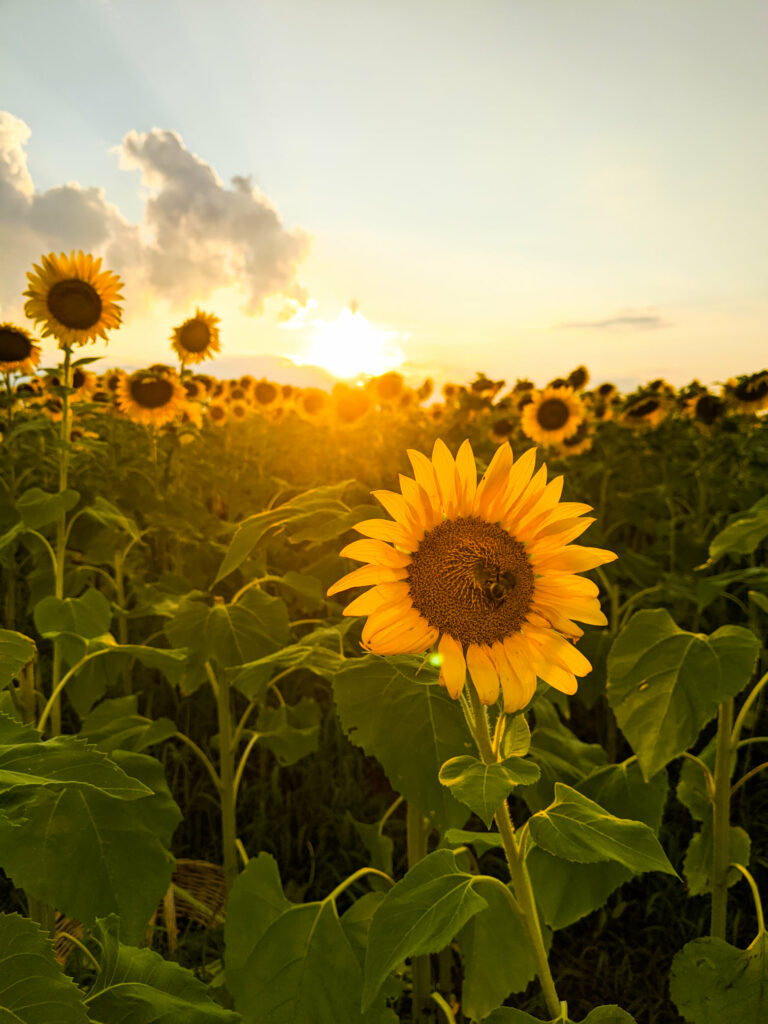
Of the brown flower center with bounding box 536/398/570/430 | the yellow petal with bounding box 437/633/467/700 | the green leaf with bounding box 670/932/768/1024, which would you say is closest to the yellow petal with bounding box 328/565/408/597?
the yellow petal with bounding box 437/633/467/700

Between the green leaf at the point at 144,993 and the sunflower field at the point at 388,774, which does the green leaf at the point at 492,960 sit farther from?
the green leaf at the point at 144,993

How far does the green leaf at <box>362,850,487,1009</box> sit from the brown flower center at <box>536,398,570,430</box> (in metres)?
5.77

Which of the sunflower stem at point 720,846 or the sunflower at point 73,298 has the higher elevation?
the sunflower at point 73,298

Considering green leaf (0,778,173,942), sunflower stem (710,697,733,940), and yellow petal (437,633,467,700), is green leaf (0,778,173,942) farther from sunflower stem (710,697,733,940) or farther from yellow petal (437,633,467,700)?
sunflower stem (710,697,733,940)

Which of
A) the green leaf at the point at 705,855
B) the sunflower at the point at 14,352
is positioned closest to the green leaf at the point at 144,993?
the green leaf at the point at 705,855

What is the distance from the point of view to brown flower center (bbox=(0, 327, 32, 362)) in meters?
4.73

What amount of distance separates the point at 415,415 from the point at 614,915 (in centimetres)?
899

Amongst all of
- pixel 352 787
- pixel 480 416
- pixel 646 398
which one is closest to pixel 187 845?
pixel 352 787

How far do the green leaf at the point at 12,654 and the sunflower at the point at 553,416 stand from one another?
559cm

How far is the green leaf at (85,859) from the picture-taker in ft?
5.25

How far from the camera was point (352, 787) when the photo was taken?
3297 mm

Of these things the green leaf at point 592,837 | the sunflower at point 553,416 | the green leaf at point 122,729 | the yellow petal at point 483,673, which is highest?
the sunflower at point 553,416

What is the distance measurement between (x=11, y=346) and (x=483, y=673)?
4458mm

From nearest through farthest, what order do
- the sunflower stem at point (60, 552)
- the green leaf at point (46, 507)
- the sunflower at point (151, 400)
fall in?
the sunflower stem at point (60, 552) < the green leaf at point (46, 507) < the sunflower at point (151, 400)
